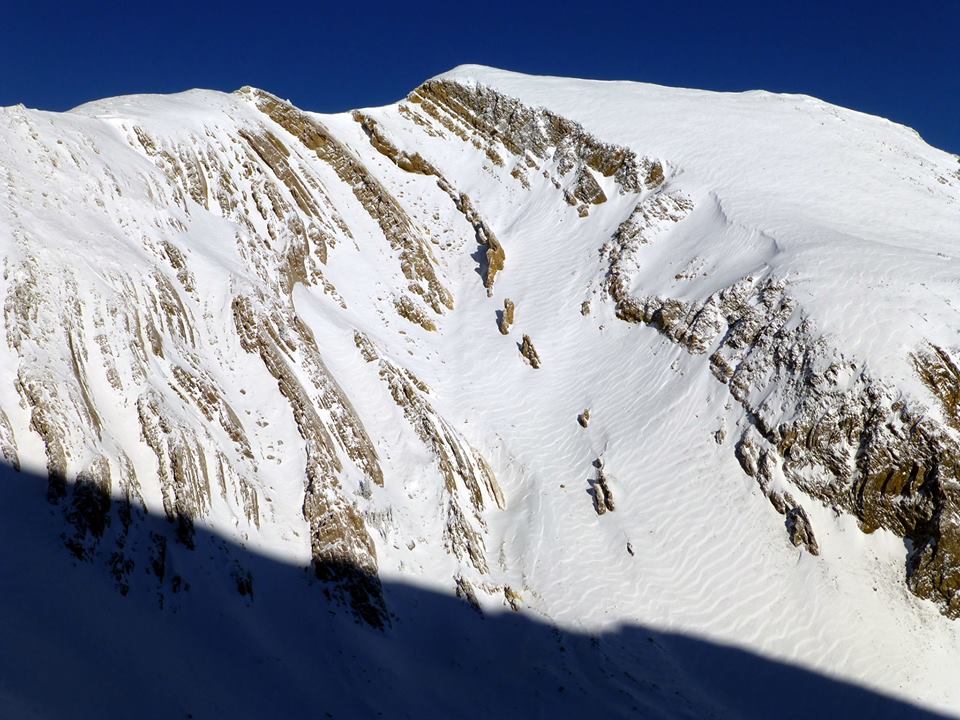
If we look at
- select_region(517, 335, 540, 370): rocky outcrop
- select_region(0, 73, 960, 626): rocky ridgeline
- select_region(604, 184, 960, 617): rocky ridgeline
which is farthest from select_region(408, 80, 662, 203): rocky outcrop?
select_region(604, 184, 960, 617): rocky ridgeline

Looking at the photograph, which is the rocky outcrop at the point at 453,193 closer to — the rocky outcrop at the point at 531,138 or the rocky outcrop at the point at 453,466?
the rocky outcrop at the point at 531,138

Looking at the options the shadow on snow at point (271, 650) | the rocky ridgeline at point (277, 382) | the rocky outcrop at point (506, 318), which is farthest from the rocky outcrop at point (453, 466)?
the rocky outcrop at point (506, 318)

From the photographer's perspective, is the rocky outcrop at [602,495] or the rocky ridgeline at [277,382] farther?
the rocky outcrop at [602,495]

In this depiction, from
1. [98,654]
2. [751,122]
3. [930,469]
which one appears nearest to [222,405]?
[98,654]

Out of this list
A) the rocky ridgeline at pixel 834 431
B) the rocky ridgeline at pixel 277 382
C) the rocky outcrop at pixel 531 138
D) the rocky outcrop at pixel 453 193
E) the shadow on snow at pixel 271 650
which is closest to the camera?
the shadow on snow at pixel 271 650

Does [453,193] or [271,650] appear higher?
[453,193]

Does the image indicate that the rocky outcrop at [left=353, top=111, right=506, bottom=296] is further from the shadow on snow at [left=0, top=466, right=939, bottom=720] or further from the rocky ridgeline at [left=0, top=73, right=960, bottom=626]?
the shadow on snow at [left=0, top=466, right=939, bottom=720]

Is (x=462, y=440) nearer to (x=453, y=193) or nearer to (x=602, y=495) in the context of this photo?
(x=602, y=495)

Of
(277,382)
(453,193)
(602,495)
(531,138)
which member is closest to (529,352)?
(602,495)

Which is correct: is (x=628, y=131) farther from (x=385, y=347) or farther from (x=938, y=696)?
(x=938, y=696)
